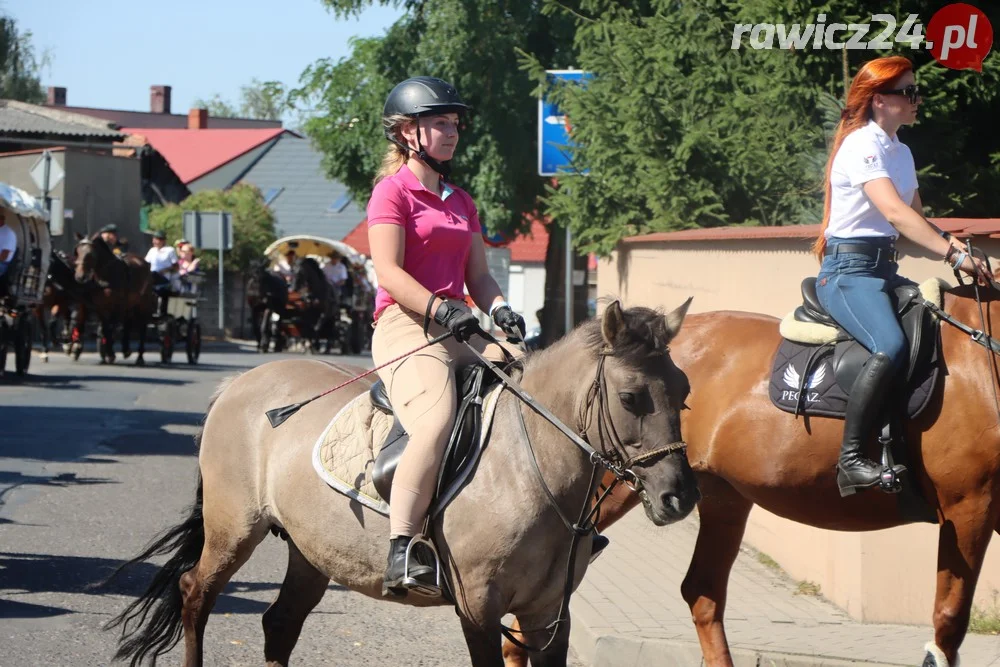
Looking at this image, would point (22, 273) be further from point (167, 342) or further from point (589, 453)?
point (589, 453)

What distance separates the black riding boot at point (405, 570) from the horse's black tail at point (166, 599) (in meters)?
1.57

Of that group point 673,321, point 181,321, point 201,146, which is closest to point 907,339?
point 673,321

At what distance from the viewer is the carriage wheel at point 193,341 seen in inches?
1052

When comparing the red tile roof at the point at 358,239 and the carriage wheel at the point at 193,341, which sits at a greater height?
the red tile roof at the point at 358,239

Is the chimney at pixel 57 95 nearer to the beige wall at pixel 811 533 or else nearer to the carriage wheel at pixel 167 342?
the carriage wheel at pixel 167 342

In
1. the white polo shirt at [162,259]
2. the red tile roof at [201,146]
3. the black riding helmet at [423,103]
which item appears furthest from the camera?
the red tile roof at [201,146]

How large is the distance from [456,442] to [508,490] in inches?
11.1

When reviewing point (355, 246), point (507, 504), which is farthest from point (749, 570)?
point (355, 246)

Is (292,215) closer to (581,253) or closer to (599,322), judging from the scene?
(581,253)

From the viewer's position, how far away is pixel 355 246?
59.5 m

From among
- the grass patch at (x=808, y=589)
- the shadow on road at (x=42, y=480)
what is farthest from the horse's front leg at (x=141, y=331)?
the grass patch at (x=808, y=589)

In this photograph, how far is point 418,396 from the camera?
16.6 ft

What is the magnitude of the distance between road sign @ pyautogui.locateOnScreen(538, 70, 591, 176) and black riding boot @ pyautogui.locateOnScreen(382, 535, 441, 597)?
38.3 feet

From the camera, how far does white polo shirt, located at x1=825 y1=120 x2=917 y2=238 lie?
6.17 m
